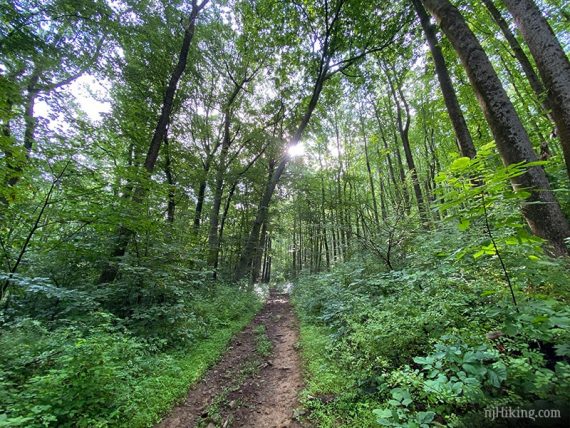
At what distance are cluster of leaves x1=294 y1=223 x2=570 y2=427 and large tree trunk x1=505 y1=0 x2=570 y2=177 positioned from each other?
1.64m

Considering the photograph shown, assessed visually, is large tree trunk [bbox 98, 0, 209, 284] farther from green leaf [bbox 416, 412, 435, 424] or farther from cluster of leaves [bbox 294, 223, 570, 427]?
green leaf [bbox 416, 412, 435, 424]

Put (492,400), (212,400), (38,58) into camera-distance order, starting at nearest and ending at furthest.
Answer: (492,400), (212,400), (38,58)

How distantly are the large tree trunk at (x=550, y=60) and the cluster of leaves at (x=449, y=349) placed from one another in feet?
5.38

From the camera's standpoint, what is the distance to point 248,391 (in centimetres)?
375

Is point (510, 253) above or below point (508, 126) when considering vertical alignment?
below

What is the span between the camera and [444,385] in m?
2.01

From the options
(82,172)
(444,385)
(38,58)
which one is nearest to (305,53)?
(38,58)

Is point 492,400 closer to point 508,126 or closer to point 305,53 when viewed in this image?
point 508,126

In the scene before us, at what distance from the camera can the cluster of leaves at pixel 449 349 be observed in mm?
1899

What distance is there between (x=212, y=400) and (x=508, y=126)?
230 inches

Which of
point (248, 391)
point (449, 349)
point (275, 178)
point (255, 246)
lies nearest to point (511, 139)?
point (449, 349)

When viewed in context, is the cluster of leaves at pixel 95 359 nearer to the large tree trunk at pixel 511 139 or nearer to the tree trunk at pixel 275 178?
the tree trunk at pixel 275 178

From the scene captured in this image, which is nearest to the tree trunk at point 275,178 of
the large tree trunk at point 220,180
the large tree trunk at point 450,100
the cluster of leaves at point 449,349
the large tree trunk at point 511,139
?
the large tree trunk at point 220,180

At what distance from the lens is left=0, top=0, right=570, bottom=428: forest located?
2260 millimetres
